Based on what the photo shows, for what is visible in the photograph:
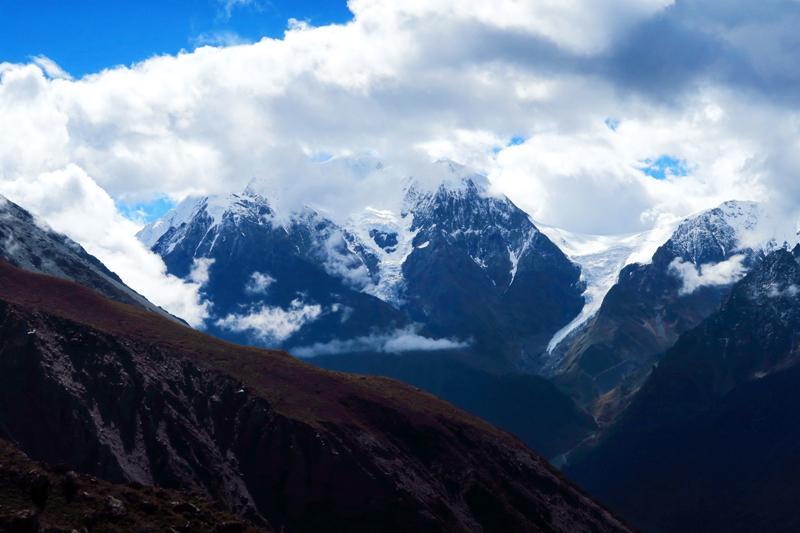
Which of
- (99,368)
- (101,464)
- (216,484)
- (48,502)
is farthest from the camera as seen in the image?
(99,368)

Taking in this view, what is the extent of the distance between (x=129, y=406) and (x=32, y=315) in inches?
1339

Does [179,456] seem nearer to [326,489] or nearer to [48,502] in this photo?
[326,489]

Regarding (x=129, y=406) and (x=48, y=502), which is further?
(x=129, y=406)

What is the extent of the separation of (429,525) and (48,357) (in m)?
90.8

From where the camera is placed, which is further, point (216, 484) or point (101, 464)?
point (216, 484)

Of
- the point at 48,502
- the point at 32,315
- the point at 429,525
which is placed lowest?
the point at 48,502

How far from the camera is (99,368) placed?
193000mm

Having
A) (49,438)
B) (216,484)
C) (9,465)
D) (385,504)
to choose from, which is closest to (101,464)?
(49,438)

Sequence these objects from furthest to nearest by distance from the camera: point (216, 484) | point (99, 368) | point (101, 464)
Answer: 1. point (99, 368)
2. point (216, 484)
3. point (101, 464)

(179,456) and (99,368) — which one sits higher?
(99,368)

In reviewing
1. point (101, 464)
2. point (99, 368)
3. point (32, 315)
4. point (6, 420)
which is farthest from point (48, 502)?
point (32, 315)

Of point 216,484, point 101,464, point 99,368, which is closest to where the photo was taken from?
point 101,464

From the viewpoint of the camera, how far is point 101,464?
170250mm

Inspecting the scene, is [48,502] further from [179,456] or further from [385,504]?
[385,504]
